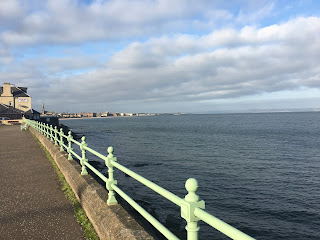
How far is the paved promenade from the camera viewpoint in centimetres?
418

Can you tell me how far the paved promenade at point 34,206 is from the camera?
4.18 meters

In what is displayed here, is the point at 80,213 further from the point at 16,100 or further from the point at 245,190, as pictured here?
Result: the point at 16,100

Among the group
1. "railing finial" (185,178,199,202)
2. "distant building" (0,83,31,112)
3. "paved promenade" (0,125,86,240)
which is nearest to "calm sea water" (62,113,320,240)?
"paved promenade" (0,125,86,240)

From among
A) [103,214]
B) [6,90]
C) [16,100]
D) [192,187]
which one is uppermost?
[6,90]

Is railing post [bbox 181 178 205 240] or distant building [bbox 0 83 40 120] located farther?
distant building [bbox 0 83 40 120]

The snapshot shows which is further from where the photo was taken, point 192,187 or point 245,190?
point 245,190

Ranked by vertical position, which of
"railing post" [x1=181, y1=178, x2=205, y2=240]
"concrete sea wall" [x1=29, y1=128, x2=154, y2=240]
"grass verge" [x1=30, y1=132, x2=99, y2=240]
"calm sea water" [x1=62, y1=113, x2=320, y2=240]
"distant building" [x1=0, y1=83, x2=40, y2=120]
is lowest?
"calm sea water" [x1=62, y1=113, x2=320, y2=240]

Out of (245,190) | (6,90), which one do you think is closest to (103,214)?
(245,190)

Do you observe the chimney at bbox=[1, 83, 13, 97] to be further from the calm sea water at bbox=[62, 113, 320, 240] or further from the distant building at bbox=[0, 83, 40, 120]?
the calm sea water at bbox=[62, 113, 320, 240]

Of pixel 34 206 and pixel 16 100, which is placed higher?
pixel 16 100

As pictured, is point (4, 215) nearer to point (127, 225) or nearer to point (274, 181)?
point (127, 225)

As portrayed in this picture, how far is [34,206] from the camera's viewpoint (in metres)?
5.28

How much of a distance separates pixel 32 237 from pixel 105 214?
1293 mm

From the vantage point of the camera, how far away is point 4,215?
4840 millimetres
